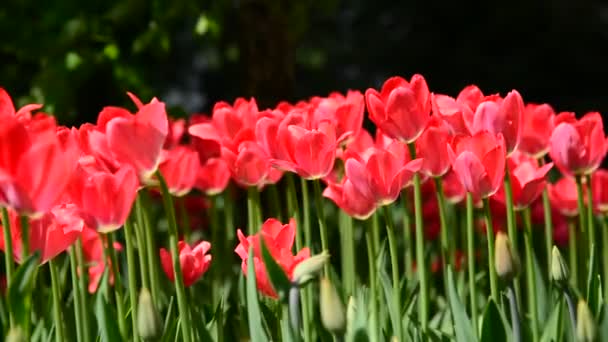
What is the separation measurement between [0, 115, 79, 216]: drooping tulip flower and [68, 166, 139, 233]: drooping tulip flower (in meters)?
0.20

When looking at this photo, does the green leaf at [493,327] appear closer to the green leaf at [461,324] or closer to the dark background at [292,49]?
the green leaf at [461,324]

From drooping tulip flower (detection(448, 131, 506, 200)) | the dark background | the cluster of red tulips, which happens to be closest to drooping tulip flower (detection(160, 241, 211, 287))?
the cluster of red tulips

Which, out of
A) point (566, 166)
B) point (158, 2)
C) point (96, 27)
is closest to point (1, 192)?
point (566, 166)

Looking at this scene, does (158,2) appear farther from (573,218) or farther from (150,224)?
(150,224)

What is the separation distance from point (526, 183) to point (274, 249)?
627 millimetres

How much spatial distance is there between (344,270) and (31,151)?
1.23 metres

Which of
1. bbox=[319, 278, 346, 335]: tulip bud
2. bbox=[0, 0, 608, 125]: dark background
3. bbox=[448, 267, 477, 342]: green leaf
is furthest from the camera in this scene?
bbox=[0, 0, 608, 125]: dark background

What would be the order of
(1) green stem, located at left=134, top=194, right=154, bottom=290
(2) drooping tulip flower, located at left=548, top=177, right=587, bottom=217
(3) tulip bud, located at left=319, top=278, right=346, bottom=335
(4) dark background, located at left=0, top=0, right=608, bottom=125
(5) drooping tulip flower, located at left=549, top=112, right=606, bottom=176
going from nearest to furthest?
1. (3) tulip bud, located at left=319, top=278, right=346, bottom=335
2. (1) green stem, located at left=134, top=194, right=154, bottom=290
3. (5) drooping tulip flower, located at left=549, top=112, right=606, bottom=176
4. (2) drooping tulip flower, located at left=548, top=177, right=587, bottom=217
5. (4) dark background, located at left=0, top=0, right=608, bottom=125

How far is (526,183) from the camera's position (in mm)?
1951

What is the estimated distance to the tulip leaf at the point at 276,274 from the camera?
4.58 feet

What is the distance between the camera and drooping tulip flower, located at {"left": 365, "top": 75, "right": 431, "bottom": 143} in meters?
1.85

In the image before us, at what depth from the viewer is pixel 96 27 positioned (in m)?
3.94

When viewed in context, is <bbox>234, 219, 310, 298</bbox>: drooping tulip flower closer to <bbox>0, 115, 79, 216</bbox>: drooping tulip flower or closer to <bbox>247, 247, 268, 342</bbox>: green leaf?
<bbox>247, 247, 268, 342</bbox>: green leaf

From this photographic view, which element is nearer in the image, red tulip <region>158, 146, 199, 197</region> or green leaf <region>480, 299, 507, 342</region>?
green leaf <region>480, 299, 507, 342</region>
